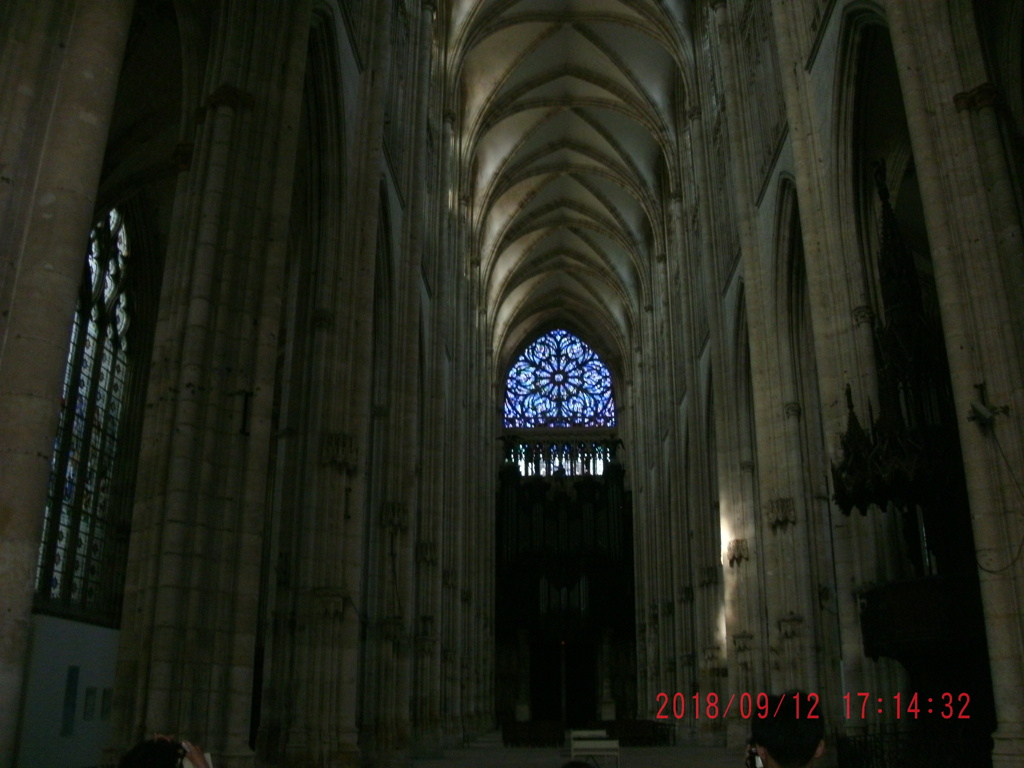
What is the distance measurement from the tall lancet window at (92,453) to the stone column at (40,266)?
37.1 ft

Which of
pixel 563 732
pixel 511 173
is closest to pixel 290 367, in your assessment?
pixel 563 732

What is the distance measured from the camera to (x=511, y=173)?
39781mm

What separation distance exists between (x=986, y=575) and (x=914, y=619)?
1993mm

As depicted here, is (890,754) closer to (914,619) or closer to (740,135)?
(914,619)

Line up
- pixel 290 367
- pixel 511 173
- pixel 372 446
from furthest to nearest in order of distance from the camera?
pixel 511 173 < pixel 372 446 < pixel 290 367

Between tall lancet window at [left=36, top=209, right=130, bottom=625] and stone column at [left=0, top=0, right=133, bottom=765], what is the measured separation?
11.3 meters

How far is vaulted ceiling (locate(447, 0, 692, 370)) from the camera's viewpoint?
32031mm

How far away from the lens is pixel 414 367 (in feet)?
69.4

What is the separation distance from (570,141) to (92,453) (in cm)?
2519

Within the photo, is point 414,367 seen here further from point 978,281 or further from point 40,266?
point 40,266
